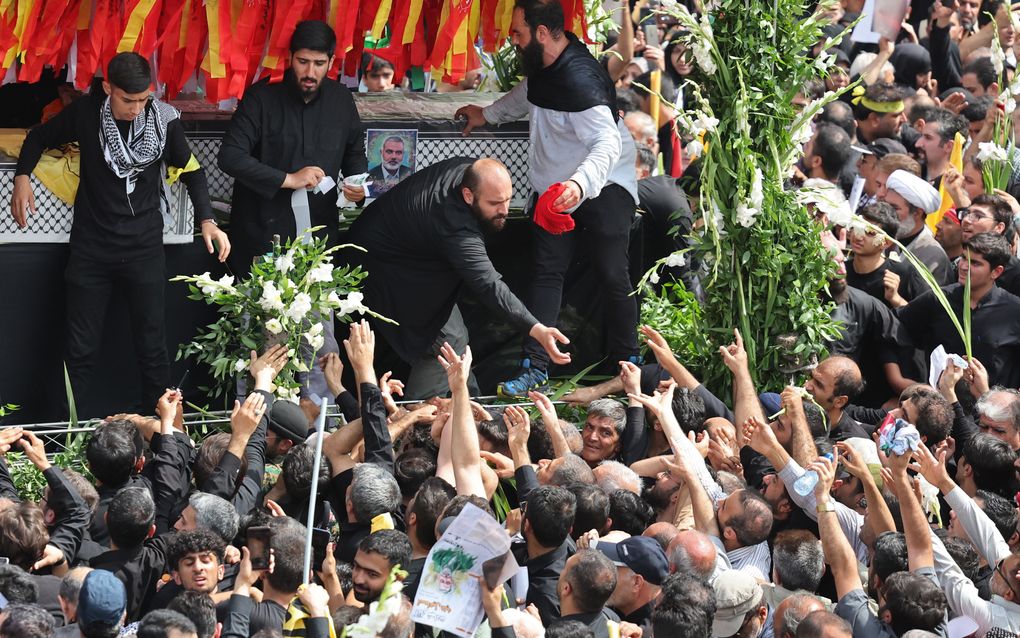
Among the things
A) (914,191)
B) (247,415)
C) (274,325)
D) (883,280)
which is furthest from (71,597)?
(914,191)

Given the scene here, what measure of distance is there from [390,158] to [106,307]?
176 cm

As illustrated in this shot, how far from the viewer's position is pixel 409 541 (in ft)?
22.0

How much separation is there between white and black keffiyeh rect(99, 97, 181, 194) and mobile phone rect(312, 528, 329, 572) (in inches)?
93.1

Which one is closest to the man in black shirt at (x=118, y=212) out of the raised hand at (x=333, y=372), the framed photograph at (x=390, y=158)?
the raised hand at (x=333, y=372)

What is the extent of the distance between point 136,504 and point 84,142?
7.96 ft

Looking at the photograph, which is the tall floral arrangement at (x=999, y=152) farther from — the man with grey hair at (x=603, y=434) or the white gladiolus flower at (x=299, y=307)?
the white gladiolus flower at (x=299, y=307)

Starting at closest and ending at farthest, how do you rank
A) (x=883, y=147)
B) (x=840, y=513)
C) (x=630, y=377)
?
(x=840, y=513)
(x=630, y=377)
(x=883, y=147)

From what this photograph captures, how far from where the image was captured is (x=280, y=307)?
8305mm

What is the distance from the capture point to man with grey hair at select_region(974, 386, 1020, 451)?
8.23 m

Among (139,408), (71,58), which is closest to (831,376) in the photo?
(139,408)

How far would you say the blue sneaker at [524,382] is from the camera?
9.02 metres

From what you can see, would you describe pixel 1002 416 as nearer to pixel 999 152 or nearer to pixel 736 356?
pixel 736 356

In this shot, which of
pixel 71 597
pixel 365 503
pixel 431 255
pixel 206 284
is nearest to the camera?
pixel 71 597

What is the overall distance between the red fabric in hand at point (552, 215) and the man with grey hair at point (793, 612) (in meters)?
2.89
